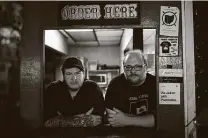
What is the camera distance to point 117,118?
11.9 feet

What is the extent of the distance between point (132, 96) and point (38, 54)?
1333 mm

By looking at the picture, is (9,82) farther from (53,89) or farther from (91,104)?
(91,104)

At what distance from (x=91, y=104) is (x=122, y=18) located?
1.18 m

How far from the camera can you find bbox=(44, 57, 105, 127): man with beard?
3.67 metres

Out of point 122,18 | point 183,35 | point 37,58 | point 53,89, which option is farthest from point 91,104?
point 183,35

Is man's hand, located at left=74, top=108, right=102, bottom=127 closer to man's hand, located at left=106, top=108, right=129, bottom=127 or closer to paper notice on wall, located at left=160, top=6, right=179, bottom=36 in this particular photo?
man's hand, located at left=106, top=108, right=129, bottom=127

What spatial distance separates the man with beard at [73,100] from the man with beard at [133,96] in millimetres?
172

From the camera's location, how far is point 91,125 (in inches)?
143

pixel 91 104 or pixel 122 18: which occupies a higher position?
pixel 122 18

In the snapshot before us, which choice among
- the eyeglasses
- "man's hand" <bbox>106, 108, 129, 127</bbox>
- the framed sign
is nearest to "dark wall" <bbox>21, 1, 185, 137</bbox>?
the framed sign

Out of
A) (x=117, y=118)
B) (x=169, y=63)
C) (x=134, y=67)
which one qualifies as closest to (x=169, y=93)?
(x=169, y=63)

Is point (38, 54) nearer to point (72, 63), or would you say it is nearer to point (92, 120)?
point (72, 63)

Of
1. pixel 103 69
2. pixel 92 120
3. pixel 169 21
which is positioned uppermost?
pixel 169 21

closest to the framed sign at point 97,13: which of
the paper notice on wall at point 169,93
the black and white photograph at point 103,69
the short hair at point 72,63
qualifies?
the black and white photograph at point 103,69
